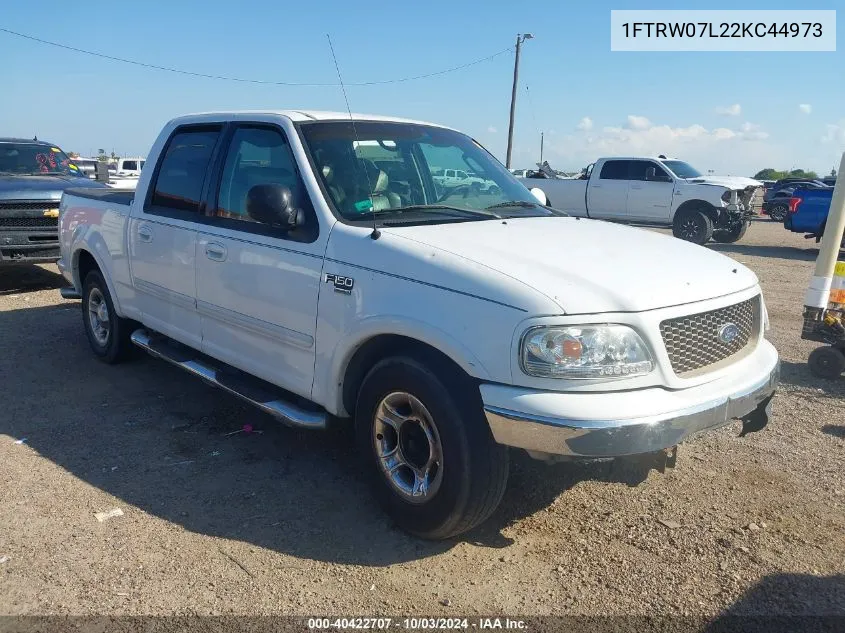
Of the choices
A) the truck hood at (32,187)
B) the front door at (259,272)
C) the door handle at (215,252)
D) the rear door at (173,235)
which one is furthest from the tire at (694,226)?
the door handle at (215,252)

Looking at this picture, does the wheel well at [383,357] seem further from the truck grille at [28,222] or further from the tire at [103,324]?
the truck grille at [28,222]

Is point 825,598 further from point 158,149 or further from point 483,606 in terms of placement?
point 158,149

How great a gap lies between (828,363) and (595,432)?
157 inches

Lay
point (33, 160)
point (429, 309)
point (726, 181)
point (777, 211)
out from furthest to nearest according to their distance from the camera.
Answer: point (777, 211) < point (726, 181) < point (33, 160) < point (429, 309)

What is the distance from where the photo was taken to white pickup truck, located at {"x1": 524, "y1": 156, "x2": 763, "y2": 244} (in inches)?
648

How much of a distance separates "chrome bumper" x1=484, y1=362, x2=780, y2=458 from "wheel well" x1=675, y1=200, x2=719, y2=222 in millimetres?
14834

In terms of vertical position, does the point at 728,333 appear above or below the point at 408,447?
above

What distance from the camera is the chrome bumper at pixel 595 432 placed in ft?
9.05

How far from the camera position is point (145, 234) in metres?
5.09

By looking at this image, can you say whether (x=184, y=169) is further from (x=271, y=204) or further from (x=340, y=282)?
(x=340, y=282)

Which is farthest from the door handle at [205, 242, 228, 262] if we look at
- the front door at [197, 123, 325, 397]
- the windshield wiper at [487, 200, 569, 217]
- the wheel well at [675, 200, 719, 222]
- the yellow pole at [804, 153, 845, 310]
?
the wheel well at [675, 200, 719, 222]

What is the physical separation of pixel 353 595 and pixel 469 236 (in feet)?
5.60

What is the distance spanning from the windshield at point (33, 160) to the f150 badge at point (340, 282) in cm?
869

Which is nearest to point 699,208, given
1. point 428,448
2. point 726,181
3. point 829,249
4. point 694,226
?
point 694,226
